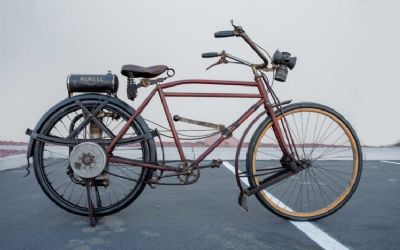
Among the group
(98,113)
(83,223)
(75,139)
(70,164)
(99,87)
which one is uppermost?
(99,87)

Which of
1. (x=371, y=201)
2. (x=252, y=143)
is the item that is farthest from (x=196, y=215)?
(x=371, y=201)

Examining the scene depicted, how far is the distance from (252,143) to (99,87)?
4.36ft

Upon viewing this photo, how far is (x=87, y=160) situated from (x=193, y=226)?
98 centimetres

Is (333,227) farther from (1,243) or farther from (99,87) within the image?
(1,243)

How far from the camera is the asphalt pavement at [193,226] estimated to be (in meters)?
2.54

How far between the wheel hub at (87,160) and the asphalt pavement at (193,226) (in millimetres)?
435

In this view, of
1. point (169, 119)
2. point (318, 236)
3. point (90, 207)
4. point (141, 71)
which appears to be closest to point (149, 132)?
point (169, 119)

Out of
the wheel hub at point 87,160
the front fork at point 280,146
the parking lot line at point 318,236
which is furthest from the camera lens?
the front fork at point 280,146

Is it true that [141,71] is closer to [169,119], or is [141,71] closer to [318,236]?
[169,119]

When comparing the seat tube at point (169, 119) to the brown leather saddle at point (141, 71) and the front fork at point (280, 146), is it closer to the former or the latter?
the brown leather saddle at point (141, 71)

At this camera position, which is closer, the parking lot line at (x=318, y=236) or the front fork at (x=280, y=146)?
the parking lot line at (x=318, y=236)

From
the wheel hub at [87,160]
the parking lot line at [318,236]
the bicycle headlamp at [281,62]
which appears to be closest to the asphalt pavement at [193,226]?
the parking lot line at [318,236]

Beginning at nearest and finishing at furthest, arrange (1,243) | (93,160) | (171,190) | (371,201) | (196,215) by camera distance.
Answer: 1. (1,243)
2. (93,160)
3. (196,215)
4. (371,201)
5. (171,190)

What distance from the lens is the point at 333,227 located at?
293cm
